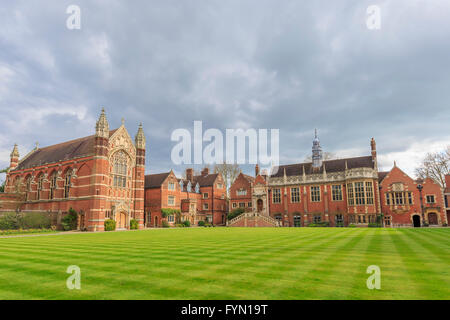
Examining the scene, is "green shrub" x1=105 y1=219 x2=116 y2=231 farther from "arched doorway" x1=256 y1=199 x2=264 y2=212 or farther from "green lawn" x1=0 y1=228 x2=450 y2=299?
"green lawn" x1=0 y1=228 x2=450 y2=299

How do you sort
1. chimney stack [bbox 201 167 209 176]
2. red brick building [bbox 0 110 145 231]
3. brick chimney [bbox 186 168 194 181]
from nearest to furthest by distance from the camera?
red brick building [bbox 0 110 145 231] < brick chimney [bbox 186 168 194 181] < chimney stack [bbox 201 167 209 176]

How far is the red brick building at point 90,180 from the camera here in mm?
43750

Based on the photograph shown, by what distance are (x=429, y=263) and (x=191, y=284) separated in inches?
327

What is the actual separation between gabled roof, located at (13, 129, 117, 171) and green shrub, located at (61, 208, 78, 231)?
9.75 m

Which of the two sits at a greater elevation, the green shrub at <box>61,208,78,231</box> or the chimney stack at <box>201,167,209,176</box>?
the chimney stack at <box>201,167,209,176</box>

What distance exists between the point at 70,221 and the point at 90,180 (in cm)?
696

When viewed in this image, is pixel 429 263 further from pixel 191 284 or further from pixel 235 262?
pixel 191 284

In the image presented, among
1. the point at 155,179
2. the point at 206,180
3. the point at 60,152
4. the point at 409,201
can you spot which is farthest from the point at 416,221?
the point at 60,152

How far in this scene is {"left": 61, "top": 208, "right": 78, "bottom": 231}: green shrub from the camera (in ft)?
139

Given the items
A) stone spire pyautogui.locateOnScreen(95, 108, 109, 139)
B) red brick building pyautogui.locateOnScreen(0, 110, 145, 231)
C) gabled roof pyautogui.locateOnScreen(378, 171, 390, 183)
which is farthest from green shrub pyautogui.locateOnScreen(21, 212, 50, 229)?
gabled roof pyautogui.locateOnScreen(378, 171, 390, 183)

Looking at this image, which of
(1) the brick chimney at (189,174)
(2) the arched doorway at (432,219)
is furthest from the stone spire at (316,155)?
(1) the brick chimney at (189,174)

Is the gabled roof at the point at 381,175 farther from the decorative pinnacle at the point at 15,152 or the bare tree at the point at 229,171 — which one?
the decorative pinnacle at the point at 15,152

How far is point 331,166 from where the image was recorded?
55.7 metres

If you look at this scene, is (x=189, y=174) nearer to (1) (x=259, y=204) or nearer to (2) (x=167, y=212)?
(2) (x=167, y=212)
